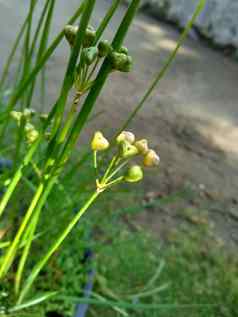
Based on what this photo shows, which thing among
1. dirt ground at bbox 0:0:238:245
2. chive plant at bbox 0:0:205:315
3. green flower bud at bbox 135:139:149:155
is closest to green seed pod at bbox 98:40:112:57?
chive plant at bbox 0:0:205:315

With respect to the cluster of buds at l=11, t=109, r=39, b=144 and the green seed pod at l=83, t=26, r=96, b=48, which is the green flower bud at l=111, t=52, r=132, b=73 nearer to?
the green seed pod at l=83, t=26, r=96, b=48

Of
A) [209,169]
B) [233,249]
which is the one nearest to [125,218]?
[233,249]

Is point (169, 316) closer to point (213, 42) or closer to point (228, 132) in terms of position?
point (228, 132)

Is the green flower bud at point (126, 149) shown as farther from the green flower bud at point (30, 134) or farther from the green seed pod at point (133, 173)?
the green flower bud at point (30, 134)

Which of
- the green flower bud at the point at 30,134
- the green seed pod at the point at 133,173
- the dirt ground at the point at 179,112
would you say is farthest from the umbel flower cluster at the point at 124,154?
the dirt ground at the point at 179,112

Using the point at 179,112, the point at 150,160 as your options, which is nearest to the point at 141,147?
the point at 150,160

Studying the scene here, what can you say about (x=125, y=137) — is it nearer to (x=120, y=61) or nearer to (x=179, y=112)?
(x=120, y=61)
